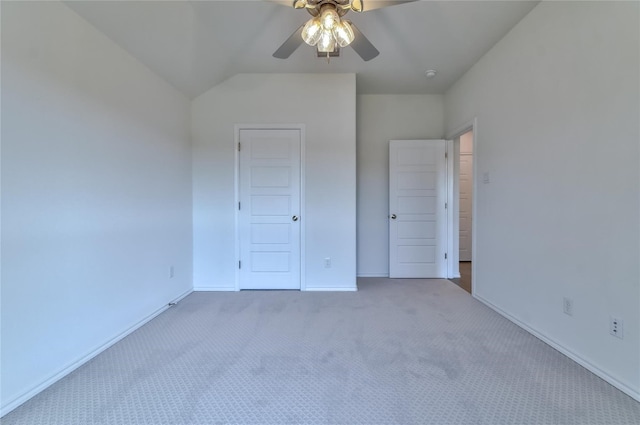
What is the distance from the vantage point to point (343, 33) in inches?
61.5

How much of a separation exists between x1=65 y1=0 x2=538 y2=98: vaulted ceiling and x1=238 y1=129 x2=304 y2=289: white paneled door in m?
0.81

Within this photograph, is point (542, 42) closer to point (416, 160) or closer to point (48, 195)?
point (416, 160)

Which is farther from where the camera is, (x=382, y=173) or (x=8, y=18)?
(x=382, y=173)

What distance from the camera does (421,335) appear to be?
82.6 inches

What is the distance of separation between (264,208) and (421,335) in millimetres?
2160

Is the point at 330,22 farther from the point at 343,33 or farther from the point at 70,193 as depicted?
the point at 70,193

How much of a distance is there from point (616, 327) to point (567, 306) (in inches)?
12.3

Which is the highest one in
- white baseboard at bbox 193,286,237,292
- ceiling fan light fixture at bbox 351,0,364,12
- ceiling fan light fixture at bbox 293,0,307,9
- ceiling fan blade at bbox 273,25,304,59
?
ceiling fan light fixture at bbox 293,0,307,9

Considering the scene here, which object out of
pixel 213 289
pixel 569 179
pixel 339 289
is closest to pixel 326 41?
pixel 569 179

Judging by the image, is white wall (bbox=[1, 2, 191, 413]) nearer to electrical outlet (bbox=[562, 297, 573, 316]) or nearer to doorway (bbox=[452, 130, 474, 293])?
electrical outlet (bbox=[562, 297, 573, 316])

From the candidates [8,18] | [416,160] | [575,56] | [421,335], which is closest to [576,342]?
[421,335]

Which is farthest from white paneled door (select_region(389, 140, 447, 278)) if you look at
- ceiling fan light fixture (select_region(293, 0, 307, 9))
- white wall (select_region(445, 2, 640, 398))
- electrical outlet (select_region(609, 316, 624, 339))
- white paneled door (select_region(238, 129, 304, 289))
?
ceiling fan light fixture (select_region(293, 0, 307, 9))

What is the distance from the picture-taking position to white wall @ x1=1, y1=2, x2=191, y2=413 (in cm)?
140

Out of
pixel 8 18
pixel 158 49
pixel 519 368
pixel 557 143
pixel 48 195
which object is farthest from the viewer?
pixel 158 49
